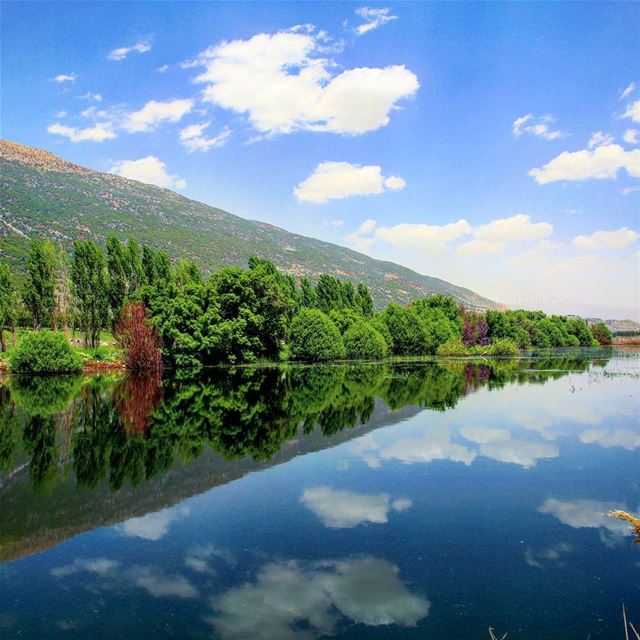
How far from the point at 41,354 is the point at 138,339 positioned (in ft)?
27.3

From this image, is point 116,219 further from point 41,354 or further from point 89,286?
point 41,354

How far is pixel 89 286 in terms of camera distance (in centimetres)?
5522

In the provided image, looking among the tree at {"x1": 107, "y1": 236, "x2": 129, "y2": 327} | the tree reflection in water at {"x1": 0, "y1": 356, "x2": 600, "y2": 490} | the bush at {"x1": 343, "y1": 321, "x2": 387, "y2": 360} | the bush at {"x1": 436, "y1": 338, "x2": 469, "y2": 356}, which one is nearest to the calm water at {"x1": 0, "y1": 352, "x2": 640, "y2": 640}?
the tree reflection in water at {"x1": 0, "y1": 356, "x2": 600, "y2": 490}

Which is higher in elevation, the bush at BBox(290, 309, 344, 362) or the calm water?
the bush at BBox(290, 309, 344, 362)

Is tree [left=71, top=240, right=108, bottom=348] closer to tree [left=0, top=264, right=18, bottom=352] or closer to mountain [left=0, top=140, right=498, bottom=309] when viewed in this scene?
tree [left=0, top=264, right=18, bottom=352]

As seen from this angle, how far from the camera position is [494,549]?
9.56 m

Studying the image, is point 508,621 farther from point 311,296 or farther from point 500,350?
point 500,350

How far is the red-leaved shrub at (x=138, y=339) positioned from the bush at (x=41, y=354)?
6.12 metres

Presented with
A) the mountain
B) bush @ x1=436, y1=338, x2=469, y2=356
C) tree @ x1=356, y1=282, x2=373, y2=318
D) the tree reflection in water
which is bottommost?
the tree reflection in water

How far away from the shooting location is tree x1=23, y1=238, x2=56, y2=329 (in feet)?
171

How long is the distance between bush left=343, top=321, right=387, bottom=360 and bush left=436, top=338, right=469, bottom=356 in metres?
13.5

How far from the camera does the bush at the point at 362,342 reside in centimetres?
6222

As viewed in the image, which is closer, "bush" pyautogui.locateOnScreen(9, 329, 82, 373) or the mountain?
"bush" pyautogui.locateOnScreen(9, 329, 82, 373)

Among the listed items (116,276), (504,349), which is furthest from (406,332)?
(116,276)
